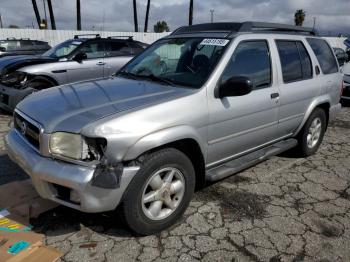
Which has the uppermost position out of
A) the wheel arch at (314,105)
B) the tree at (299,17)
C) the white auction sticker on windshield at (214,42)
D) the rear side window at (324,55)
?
the tree at (299,17)

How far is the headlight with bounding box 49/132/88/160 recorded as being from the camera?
2695 mm

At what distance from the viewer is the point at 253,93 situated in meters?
3.85

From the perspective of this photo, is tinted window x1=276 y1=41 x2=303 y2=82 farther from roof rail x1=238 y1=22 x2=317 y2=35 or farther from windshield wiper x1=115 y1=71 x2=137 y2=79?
windshield wiper x1=115 y1=71 x2=137 y2=79

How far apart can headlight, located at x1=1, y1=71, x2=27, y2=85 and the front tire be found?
4943 millimetres

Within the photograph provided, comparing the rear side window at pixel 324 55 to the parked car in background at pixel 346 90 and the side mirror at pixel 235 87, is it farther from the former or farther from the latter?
the parked car in background at pixel 346 90

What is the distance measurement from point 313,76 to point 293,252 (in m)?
2.75

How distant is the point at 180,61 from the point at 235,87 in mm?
899

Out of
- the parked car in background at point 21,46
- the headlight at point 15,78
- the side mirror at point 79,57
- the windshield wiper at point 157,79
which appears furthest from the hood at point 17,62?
the parked car in background at point 21,46

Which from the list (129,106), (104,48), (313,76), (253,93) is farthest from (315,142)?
(104,48)

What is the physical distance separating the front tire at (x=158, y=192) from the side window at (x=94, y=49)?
5.76 m

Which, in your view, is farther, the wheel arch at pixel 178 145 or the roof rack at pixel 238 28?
the roof rack at pixel 238 28

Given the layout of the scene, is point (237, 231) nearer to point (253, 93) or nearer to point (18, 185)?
point (253, 93)

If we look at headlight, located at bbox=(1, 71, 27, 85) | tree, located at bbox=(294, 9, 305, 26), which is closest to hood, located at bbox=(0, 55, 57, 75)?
headlight, located at bbox=(1, 71, 27, 85)

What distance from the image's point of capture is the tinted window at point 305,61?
4.78m
